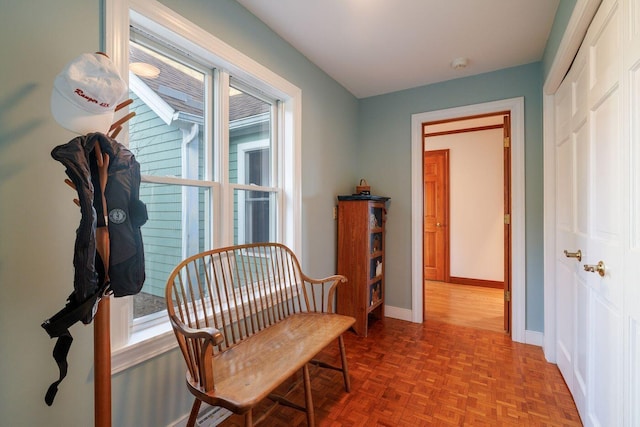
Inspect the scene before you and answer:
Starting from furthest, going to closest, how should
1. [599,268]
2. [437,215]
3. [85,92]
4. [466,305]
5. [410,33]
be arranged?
[437,215]
[466,305]
[410,33]
[599,268]
[85,92]

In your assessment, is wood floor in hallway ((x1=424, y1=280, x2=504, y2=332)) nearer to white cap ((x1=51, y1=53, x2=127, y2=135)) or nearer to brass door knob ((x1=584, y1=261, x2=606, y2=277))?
brass door knob ((x1=584, y1=261, x2=606, y2=277))

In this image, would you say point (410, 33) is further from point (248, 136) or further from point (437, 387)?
point (437, 387)

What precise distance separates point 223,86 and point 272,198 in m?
0.89

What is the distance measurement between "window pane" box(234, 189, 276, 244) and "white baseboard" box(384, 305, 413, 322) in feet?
5.56

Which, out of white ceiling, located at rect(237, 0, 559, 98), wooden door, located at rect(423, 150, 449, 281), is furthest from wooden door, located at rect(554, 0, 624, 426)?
wooden door, located at rect(423, 150, 449, 281)

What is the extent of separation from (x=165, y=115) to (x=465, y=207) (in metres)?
4.46

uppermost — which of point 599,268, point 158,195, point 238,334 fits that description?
point 158,195

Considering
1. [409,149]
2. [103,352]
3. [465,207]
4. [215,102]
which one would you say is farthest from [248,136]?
[465,207]

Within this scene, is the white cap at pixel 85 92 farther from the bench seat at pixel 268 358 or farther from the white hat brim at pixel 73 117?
the bench seat at pixel 268 358

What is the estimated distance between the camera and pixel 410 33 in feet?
7.07

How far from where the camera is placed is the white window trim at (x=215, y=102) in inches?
50.0

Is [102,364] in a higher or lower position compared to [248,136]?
lower

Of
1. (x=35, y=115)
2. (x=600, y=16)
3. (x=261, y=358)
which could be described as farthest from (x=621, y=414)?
(x=35, y=115)

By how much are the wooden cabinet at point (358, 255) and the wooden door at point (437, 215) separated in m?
2.23
